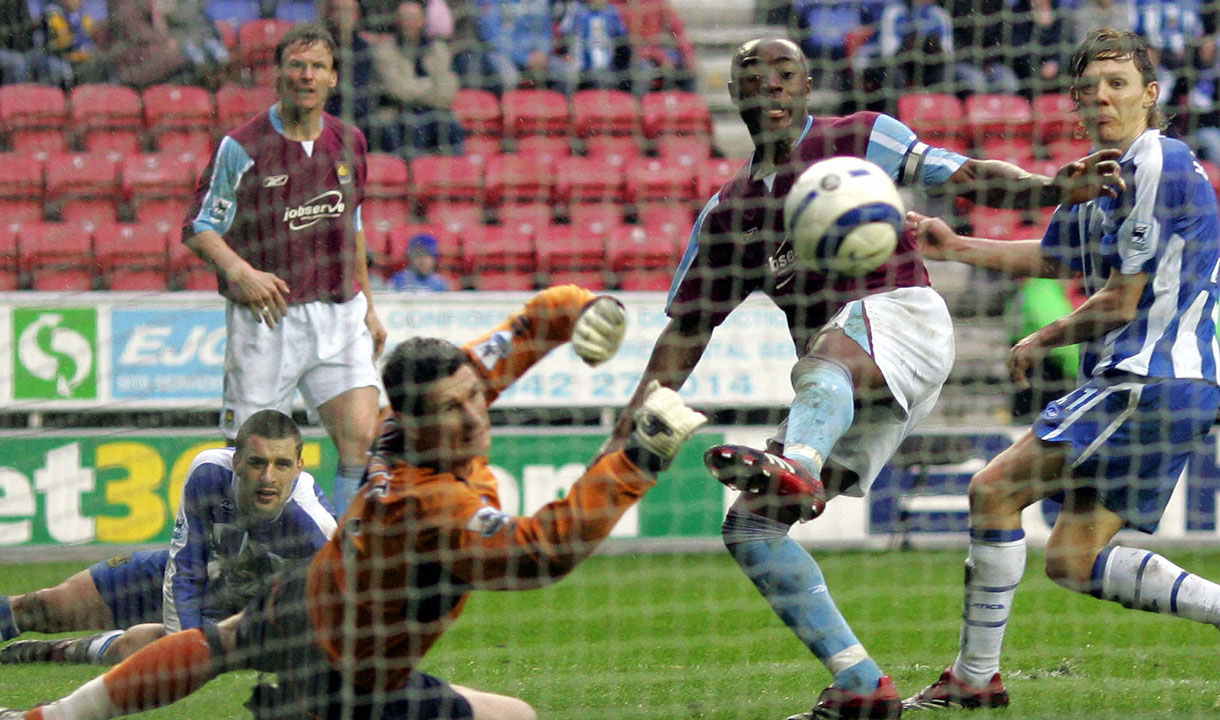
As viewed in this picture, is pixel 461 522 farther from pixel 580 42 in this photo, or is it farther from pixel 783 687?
pixel 580 42

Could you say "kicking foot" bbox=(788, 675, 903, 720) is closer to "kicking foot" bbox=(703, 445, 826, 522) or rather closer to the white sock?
"kicking foot" bbox=(703, 445, 826, 522)

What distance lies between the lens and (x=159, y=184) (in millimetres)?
9164

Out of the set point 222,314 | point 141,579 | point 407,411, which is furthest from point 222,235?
point 407,411

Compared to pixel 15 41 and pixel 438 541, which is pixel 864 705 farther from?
pixel 15 41

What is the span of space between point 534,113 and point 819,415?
21.3ft

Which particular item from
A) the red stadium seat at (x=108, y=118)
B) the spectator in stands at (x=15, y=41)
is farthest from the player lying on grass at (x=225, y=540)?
the spectator in stands at (x=15, y=41)

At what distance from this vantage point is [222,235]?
18.7ft

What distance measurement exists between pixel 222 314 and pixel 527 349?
14.8ft

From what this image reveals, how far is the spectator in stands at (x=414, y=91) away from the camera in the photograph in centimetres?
910

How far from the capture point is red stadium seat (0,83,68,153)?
893 cm

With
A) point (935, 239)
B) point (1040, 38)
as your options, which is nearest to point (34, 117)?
point (1040, 38)

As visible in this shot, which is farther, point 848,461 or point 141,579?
point 141,579

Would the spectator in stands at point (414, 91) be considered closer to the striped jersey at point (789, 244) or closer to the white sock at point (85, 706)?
the striped jersey at point (789, 244)

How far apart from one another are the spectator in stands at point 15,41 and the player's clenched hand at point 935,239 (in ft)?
23.1
